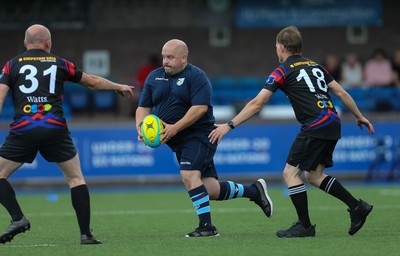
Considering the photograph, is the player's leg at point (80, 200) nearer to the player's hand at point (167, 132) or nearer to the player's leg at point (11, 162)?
the player's leg at point (11, 162)

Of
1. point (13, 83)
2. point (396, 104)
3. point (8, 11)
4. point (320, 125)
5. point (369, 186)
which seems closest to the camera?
point (13, 83)

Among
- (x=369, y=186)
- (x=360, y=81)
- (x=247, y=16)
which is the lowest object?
(x=369, y=186)

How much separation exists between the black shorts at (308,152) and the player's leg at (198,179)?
0.94 meters

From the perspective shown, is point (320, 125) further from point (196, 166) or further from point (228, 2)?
point (228, 2)

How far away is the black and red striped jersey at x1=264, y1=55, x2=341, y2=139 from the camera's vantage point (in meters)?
10.6

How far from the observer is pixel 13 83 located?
9922 mm

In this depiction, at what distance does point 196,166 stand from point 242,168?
9.16m

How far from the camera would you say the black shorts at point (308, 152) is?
10.6m

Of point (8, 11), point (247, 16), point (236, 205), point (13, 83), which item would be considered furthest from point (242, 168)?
point (13, 83)

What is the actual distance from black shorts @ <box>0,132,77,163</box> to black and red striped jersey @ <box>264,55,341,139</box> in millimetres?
2153

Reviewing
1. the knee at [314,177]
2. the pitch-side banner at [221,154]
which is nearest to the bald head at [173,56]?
the knee at [314,177]

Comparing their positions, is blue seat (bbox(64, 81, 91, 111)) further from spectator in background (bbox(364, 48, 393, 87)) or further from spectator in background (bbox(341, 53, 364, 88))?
spectator in background (bbox(364, 48, 393, 87))

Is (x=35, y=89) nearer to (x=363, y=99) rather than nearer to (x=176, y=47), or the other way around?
(x=176, y=47)

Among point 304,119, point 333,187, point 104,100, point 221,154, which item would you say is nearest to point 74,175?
point 304,119
